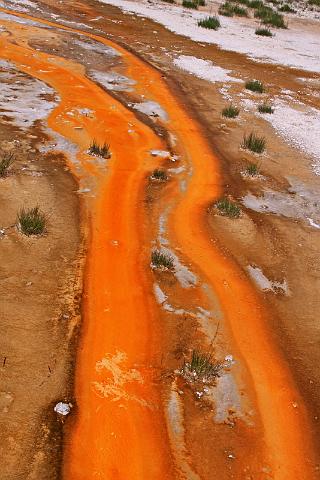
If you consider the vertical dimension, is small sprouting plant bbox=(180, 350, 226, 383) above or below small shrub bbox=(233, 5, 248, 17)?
below

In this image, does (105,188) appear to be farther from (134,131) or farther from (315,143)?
(315,143)

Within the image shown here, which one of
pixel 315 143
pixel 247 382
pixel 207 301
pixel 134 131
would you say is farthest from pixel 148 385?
pixel 315 143

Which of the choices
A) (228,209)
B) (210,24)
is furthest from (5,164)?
(210,24)

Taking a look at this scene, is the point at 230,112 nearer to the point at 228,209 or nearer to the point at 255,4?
the point at 228,209

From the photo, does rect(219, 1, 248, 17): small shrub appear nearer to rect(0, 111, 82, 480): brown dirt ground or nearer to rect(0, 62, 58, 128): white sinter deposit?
rect(0, 62, 58, 128): white sinter deposit

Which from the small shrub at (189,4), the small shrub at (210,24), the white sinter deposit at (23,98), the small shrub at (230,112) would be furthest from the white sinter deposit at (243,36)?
the white sinter deposit at (23,98)

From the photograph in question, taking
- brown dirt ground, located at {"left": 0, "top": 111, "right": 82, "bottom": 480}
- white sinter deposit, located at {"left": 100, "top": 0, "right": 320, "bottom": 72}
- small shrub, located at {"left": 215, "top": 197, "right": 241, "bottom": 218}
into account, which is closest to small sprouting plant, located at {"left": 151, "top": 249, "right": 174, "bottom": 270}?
brown dirt ground, located at {"left": 0, "top": 111, "right": 82, "bottom": 480}
